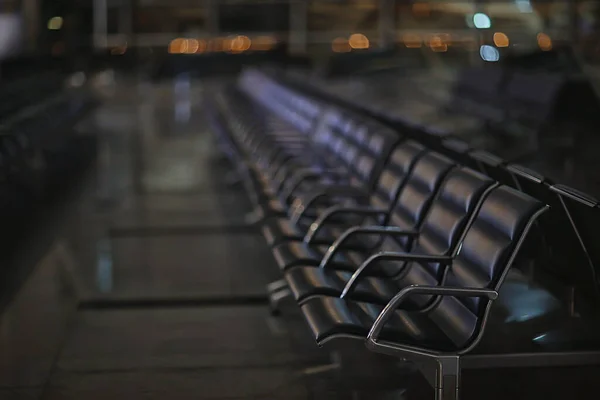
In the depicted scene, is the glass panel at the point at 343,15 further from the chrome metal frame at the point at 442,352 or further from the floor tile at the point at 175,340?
the chrome metal frame at the point at 442,352

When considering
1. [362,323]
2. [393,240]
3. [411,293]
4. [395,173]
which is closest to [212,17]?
[395,173]

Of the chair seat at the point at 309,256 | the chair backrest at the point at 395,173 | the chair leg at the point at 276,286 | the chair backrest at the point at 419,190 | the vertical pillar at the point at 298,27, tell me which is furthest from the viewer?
the vertical pillar at the point at 298,27

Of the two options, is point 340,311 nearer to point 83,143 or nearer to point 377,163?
point 377,163

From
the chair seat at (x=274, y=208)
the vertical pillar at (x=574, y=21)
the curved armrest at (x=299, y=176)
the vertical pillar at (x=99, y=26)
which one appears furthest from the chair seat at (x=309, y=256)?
the vertical pillar at (x=99, y=26)

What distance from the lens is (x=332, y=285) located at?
2748mm

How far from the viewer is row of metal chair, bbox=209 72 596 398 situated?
2318 millimetres

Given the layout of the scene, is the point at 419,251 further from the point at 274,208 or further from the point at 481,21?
the point at 481,21

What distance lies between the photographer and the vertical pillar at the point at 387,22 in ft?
59.5

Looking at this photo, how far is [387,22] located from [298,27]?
6.26ft

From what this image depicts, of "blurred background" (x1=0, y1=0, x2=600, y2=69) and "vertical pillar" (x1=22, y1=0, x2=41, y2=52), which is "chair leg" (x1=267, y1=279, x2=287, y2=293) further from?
"blurred background" (x1=0, y1=0, x2=600, y2=69)

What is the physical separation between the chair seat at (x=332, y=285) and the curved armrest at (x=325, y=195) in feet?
2.26

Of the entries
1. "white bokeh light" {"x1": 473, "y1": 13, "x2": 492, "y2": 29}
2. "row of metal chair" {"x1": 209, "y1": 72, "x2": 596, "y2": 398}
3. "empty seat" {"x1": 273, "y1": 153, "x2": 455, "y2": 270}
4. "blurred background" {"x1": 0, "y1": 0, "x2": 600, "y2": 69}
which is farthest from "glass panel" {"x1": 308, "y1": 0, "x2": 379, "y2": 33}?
"empty seat" {"x1": 273, "y1": 153, "x2": 455, "y2": 270}

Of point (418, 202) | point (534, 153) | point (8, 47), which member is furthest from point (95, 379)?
point (8, 47)

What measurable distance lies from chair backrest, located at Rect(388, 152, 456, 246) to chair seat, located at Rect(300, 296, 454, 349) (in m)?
0.51
